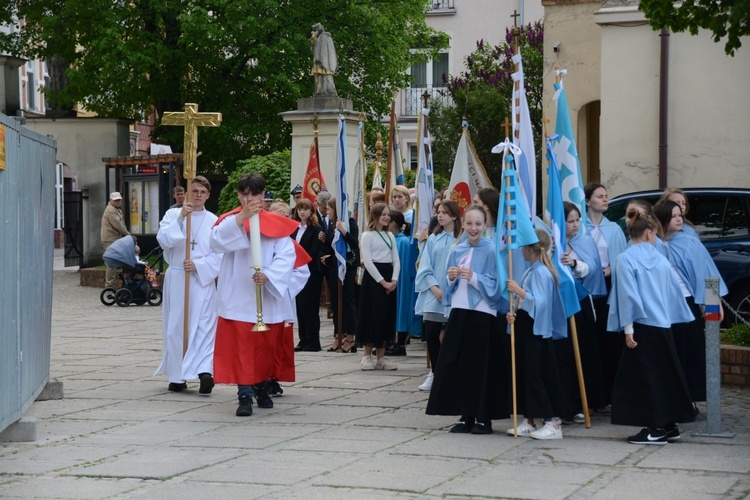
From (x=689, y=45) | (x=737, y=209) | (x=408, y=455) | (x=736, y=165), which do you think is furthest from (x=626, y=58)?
(x=408, y=455)

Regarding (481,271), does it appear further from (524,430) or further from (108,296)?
(108,296)

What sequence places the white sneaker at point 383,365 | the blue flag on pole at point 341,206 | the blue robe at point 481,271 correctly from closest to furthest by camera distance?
1. the blue robe at point 481,271
2. the white sneaker at point 383,365
3. the blue flag on pole at point 341,206

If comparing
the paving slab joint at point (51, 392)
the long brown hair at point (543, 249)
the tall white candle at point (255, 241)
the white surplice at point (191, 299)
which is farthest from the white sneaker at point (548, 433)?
the paving slab joint at point (51, 392)

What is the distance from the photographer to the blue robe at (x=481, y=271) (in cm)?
918

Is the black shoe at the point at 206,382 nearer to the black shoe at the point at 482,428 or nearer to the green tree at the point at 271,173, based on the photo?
the black shoe at the point at 482,428

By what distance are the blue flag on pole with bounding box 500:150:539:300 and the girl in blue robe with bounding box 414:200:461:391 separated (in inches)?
59.2

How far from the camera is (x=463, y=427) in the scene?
914cm

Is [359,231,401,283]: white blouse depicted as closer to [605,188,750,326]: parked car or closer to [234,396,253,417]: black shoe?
[605,188,750,326]: parked car

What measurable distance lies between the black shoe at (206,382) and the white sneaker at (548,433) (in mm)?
3455

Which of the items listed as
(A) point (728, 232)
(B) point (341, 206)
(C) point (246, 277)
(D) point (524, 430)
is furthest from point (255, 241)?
(A) point (728, 232)

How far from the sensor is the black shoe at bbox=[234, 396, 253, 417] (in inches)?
395

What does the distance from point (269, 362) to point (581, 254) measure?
2597mm

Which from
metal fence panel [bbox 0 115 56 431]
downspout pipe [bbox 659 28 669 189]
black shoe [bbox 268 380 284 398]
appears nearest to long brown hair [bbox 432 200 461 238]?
Answer: black shoe [bbox 268 380 284 398]

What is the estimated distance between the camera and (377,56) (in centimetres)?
3434
